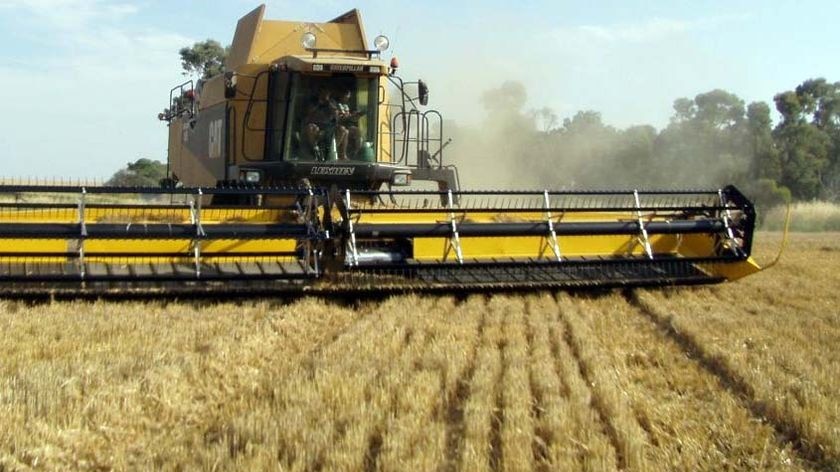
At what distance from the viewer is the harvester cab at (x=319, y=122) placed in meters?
9.60

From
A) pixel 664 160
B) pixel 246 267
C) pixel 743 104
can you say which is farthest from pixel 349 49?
pixel 743 104

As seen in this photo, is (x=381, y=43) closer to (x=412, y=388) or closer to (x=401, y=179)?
(x=401, y=179)

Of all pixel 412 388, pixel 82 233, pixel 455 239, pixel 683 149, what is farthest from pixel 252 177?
pixel 683 149

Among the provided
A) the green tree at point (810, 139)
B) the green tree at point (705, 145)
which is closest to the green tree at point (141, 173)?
the green tree at point (705, 145)

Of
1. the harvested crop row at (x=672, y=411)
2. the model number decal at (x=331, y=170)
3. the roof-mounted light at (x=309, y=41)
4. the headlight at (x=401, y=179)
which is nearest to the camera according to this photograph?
the harvested crop row at (x=672, y=411)

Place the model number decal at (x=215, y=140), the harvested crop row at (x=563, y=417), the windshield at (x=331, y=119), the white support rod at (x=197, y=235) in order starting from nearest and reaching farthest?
1. the harvested crop row at (x=563, y=417)
2. the white support rod at (x=197, y=235)
3. the windshield at (x=331, y=119)
4. the model number decal at (x=215, y=140)

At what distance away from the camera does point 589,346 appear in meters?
5.87

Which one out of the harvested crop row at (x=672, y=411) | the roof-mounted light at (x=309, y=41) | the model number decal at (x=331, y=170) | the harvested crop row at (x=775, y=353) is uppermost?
the roof-mounted light at (x=309, y=41)

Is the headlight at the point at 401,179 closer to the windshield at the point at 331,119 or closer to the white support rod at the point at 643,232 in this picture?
the windshield at the point at 331,119

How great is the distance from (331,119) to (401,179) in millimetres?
863

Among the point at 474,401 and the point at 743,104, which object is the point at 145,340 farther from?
the point at 743,104

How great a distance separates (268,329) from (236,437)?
2.28 m

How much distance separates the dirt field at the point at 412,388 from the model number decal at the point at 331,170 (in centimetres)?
245

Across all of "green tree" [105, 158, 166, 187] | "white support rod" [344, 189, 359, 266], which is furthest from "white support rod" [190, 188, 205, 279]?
"green tree" [105, 158, 166, 187]
